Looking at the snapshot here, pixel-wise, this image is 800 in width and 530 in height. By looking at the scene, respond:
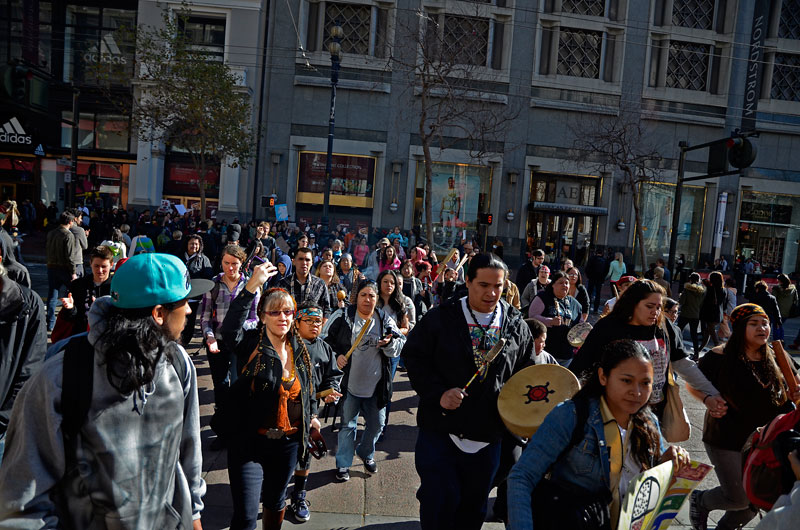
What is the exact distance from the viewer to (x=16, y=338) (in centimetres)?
329

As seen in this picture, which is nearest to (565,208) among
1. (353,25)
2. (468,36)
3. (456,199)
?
(456,199)

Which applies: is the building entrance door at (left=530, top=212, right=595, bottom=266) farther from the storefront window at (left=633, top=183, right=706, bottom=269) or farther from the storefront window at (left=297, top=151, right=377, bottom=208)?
the storefront window at (left=297, top=151, right=377, bottom=208)

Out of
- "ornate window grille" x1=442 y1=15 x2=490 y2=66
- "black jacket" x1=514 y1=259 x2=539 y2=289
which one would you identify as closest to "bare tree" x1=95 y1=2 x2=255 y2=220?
"ornate window grille" x1=442 y1=15 x2=490 y2=66

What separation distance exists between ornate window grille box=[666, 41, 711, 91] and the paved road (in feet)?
89.4

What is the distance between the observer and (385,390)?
541 centimetres

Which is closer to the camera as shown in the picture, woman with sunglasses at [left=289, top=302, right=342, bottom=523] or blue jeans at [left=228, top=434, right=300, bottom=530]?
blue jeans at [left=228, top=434, right=300, bottom=530]

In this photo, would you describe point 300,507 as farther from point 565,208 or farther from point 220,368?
point 565,208

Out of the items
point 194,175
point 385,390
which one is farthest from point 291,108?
point 385,390

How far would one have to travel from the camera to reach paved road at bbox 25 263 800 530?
4.46m

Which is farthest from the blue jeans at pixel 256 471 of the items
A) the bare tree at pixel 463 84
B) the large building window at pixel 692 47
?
the large building window at pixel 692 47

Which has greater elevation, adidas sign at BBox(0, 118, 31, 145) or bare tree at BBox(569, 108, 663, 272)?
bare tree at BBox(569, 108, 663, 272)

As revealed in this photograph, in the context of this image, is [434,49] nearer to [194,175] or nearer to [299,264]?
[194,175]

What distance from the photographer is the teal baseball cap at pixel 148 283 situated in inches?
79.6

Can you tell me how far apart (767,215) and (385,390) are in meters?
32.2
